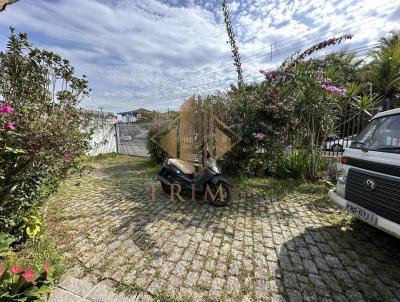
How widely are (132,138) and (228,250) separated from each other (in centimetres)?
963

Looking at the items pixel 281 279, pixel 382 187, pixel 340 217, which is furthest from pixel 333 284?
pixel 340 217

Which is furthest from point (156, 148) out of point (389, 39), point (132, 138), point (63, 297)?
point (389, 39)

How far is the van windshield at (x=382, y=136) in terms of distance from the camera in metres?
2.63

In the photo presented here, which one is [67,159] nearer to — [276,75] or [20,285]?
[20,285]

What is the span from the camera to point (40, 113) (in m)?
2.71

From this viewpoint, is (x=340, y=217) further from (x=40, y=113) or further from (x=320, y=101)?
(x=40, y=113)

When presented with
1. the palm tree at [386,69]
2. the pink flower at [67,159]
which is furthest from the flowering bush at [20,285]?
the palm tree at [386,69]

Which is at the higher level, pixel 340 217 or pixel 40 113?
pixel 40 113

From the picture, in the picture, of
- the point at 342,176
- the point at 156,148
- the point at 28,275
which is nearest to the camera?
the point at 28,275

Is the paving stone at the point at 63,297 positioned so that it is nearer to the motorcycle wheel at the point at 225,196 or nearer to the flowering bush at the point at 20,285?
the flowering bush at the point at 20,285

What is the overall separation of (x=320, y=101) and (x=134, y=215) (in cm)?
489

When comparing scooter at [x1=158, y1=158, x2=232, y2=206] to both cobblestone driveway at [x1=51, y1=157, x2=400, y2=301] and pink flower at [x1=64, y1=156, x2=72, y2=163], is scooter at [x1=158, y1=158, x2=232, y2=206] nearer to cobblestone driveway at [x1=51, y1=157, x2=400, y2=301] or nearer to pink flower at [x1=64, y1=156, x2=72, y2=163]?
cobblestone driveway at [x1=51, y1=157, x2=400, y2=301]

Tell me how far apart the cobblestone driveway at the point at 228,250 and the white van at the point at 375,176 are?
57 cm

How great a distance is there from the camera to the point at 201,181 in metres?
4.17
